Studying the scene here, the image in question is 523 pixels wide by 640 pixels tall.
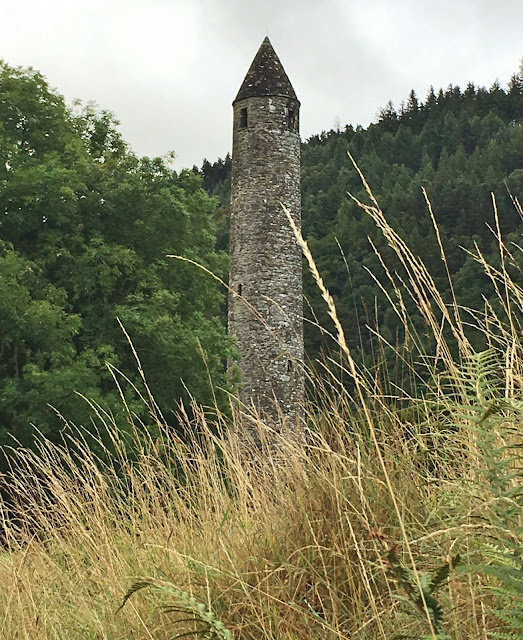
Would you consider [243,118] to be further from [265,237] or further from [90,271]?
[90,271]

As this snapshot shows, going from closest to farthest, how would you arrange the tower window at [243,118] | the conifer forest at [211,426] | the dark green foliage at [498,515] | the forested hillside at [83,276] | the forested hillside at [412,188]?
the dark green foliage at [498,515], the conifer forest at [211,426], the forested hillside at [83,276], the tower window at [243,118], the forested hillside at [412,188]

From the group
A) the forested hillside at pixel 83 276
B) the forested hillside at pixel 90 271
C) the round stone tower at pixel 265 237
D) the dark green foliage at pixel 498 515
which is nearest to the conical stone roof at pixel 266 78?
the round stone tower at pixel 265 237

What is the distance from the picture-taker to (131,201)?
14383 mm

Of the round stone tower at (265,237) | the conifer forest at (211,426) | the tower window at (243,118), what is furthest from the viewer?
the tower window at (243,118)

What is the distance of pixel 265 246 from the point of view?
57.9 ft

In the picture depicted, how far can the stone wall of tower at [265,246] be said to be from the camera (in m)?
17.5

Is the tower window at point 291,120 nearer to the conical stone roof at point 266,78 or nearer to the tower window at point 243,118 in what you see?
the conical stone roof at point 266,78

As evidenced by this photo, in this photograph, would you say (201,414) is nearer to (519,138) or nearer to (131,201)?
(131,201)

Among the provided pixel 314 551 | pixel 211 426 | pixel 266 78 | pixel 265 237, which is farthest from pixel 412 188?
pixel 314 551

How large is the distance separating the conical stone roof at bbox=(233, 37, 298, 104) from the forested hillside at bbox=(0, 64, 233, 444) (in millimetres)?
3606

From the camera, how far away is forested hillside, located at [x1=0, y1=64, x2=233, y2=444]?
11.7 m

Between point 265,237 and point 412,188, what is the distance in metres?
30.5

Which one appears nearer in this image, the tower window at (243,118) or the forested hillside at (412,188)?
the tower window at (243,118)

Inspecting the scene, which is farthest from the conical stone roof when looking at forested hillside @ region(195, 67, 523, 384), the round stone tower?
forested hillside @ region(195, 67, 523, 384)
